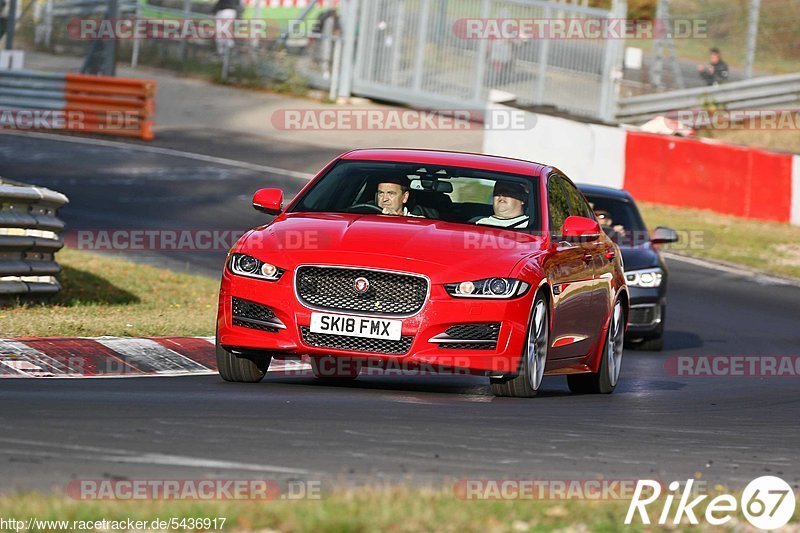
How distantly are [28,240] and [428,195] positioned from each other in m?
4.27

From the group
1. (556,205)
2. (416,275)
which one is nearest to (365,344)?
(416,275)

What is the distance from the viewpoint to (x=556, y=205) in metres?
10.8

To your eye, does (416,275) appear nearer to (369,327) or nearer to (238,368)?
(369,327)

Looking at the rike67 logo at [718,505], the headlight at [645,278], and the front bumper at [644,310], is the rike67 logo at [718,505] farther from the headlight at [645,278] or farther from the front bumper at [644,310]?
the headlight at [645,278]

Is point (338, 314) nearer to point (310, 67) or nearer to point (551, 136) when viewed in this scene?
point (551, 136)

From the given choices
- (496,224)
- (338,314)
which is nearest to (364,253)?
(338,314)

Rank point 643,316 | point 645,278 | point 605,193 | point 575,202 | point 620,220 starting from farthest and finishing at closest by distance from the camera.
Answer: point 605,193
point 620,220
point 645,278
point 643,316
point 575,202

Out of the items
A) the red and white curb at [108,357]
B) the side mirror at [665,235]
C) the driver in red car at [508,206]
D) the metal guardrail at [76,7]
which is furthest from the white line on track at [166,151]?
the driver in red car at [508,206]

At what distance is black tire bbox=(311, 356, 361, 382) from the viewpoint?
35.1ft

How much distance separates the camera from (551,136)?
27938mm

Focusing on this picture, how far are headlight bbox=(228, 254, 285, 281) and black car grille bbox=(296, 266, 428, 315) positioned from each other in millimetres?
292

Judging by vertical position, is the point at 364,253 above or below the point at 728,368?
above

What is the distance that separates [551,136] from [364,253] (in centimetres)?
1900

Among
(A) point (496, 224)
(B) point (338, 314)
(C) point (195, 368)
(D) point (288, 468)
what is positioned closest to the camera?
(D) point (288, 468)
